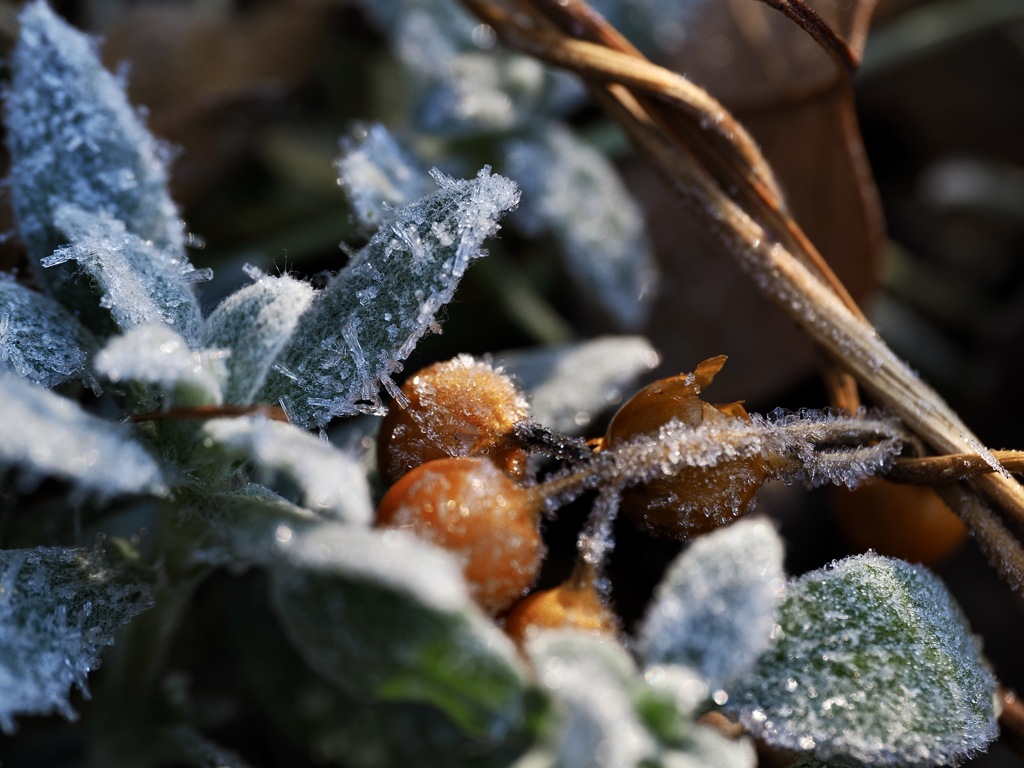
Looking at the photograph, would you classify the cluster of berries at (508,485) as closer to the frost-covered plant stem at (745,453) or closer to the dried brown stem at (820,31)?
the frost-covered plant stem at (745,453)

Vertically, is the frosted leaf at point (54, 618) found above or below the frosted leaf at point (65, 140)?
below

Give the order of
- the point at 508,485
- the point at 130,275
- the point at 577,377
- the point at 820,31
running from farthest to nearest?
the point at 577,377, the point at 820,31, the point at 130,275, the point at 508,485

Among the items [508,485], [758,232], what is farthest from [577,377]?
[508,485]

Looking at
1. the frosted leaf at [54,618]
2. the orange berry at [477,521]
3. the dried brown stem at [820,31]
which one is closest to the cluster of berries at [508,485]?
the orange berry at [477,521]

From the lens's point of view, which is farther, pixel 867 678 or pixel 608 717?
pixel 867 678

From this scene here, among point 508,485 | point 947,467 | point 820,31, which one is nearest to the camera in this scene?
point 508,485

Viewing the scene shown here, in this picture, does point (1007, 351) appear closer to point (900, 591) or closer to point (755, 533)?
point (900, 591)

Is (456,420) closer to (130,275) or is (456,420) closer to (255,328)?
(255,328)

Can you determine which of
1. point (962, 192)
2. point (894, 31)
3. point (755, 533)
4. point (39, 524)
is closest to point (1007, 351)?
point (962, 192)
